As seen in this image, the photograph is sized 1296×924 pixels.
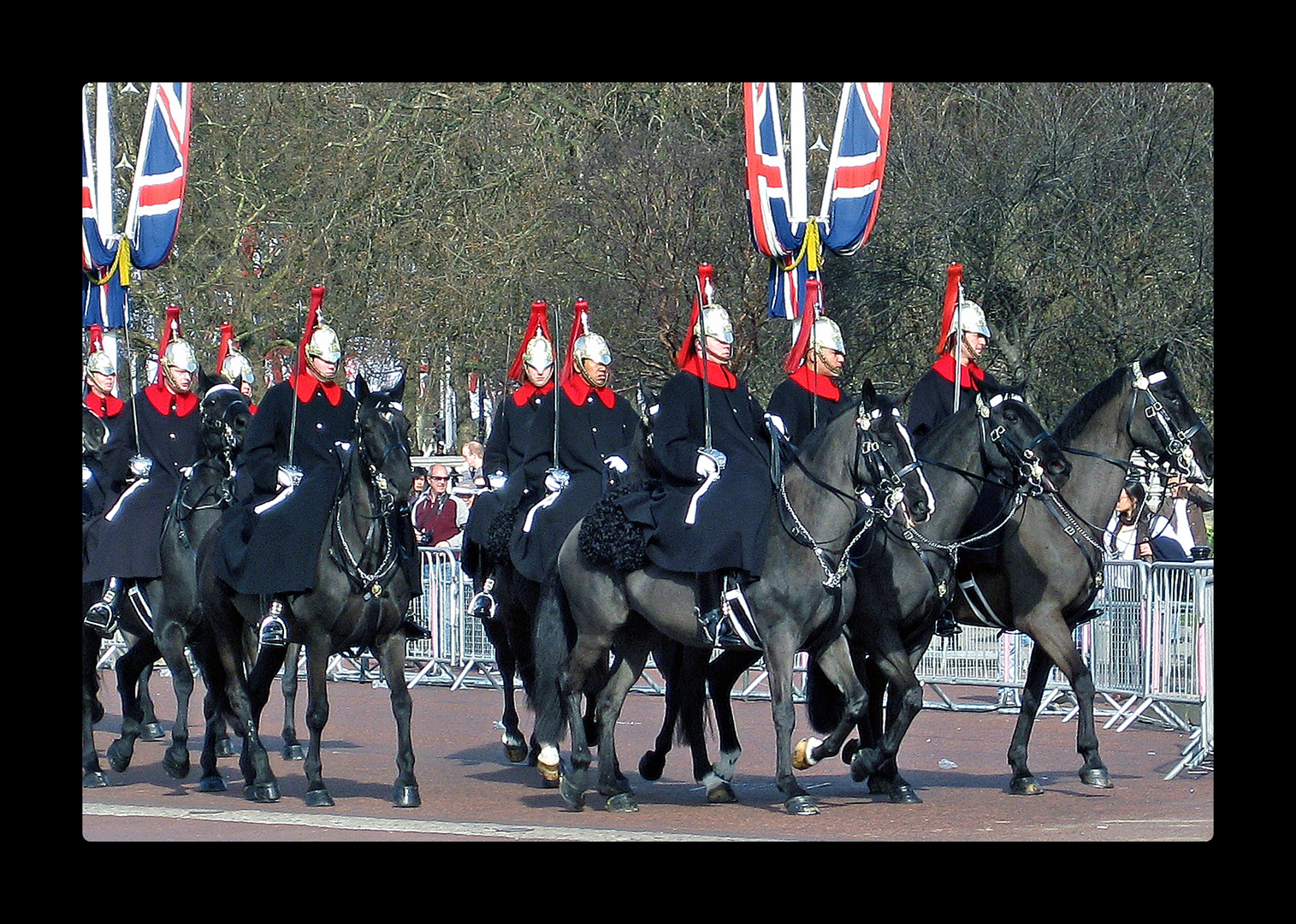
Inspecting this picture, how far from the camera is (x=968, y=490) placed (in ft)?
36.1

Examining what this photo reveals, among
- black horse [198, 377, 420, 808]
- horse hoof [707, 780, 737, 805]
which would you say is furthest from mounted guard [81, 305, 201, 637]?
horse hoof [707, 780, 737, 805]

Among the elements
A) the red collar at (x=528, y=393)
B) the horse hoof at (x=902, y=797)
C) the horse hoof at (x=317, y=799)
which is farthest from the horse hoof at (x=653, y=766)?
the red collar at (x=528, y=393)

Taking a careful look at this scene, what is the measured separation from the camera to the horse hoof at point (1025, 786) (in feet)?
36.7

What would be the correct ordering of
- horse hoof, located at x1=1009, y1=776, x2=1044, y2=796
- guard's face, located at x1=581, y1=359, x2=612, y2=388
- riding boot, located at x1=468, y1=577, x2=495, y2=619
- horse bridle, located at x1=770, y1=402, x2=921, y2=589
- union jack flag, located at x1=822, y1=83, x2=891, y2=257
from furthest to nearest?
union jack flag, located at x1=822, y1=83, x2=891, y2=257
riding boot, located at x1=468, y1=577, x2=495, y2=619
guard's face, located at x1=581, y1=359, x2=612, y2=388
horse hoof, located at x1=1009, y1=776, x2=1044, y2=796
horse bridle, located at x1=770, y1=402, x2=921, y2=589

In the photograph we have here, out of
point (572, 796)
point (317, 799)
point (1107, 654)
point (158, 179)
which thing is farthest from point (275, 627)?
point (158, 179)

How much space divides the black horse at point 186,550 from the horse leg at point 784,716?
3614 mm

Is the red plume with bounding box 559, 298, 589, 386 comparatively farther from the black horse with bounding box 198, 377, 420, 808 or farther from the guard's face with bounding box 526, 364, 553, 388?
the black horse with bounding box 198, 377, 420, 808

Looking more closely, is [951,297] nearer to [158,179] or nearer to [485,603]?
[485,603]

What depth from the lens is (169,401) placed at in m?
13.2

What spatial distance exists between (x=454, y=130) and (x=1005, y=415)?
1656cm

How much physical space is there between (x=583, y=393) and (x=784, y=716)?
3202 millimetres

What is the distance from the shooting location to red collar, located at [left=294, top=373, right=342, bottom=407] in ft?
36.4

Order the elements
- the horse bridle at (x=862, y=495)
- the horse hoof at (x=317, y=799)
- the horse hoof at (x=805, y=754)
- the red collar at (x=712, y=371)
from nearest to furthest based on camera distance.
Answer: the horse bridle at (x=862, y=495), the horse hoof at (x=805, y=754), the horse hoof at (x=317, y=799), the red collar at (x=712, y=371)

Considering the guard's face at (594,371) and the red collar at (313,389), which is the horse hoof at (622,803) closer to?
the red collar at (313,389)
